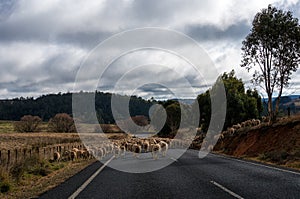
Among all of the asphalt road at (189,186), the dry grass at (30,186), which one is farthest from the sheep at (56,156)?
the asphalt road at (189,186)

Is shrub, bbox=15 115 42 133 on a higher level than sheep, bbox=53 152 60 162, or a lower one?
higher

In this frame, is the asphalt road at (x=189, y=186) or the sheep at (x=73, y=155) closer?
the asphalt road at (x=189, y=186)

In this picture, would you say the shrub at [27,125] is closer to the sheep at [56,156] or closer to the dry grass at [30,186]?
the sheep at [56,156]

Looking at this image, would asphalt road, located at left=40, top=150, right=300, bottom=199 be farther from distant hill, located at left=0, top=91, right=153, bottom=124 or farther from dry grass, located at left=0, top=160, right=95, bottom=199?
distant hill, located at left=0, top=91, right=153, bottom=124

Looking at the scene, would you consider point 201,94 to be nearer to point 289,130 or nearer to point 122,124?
point 289,130

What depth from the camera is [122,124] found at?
114062 mm

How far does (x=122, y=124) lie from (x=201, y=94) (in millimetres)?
59890

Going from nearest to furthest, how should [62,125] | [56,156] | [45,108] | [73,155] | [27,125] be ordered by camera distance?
[56,156] < [73,155] < [27,125] < [62,125] < [45,108]

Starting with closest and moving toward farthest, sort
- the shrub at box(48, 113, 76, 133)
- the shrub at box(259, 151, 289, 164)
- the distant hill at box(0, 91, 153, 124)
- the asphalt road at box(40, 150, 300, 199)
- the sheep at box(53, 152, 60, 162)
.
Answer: the asphalt road at box(40, 150, 300, 199) → the shrub at box(259, 151, 289, 164) → the sheep at box(53, 152, 60, 162) → the shrub at box(48, 113, 76, 133) → the distant hill at box(0, 91, 153, 124)

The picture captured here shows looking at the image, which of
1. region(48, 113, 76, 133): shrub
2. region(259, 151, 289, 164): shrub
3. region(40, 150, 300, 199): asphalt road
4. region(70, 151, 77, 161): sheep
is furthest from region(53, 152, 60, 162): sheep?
region(48, 113, 76, 133): shrub

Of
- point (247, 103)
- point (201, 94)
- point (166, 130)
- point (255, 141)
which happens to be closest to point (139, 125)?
point (166, 130)

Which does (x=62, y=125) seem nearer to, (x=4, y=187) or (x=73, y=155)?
(x=73, y=155)

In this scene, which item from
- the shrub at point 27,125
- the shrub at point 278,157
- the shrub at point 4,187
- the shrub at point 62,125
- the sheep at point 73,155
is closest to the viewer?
the shrub at point 4,187

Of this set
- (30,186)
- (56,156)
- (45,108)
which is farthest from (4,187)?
(45,108)
